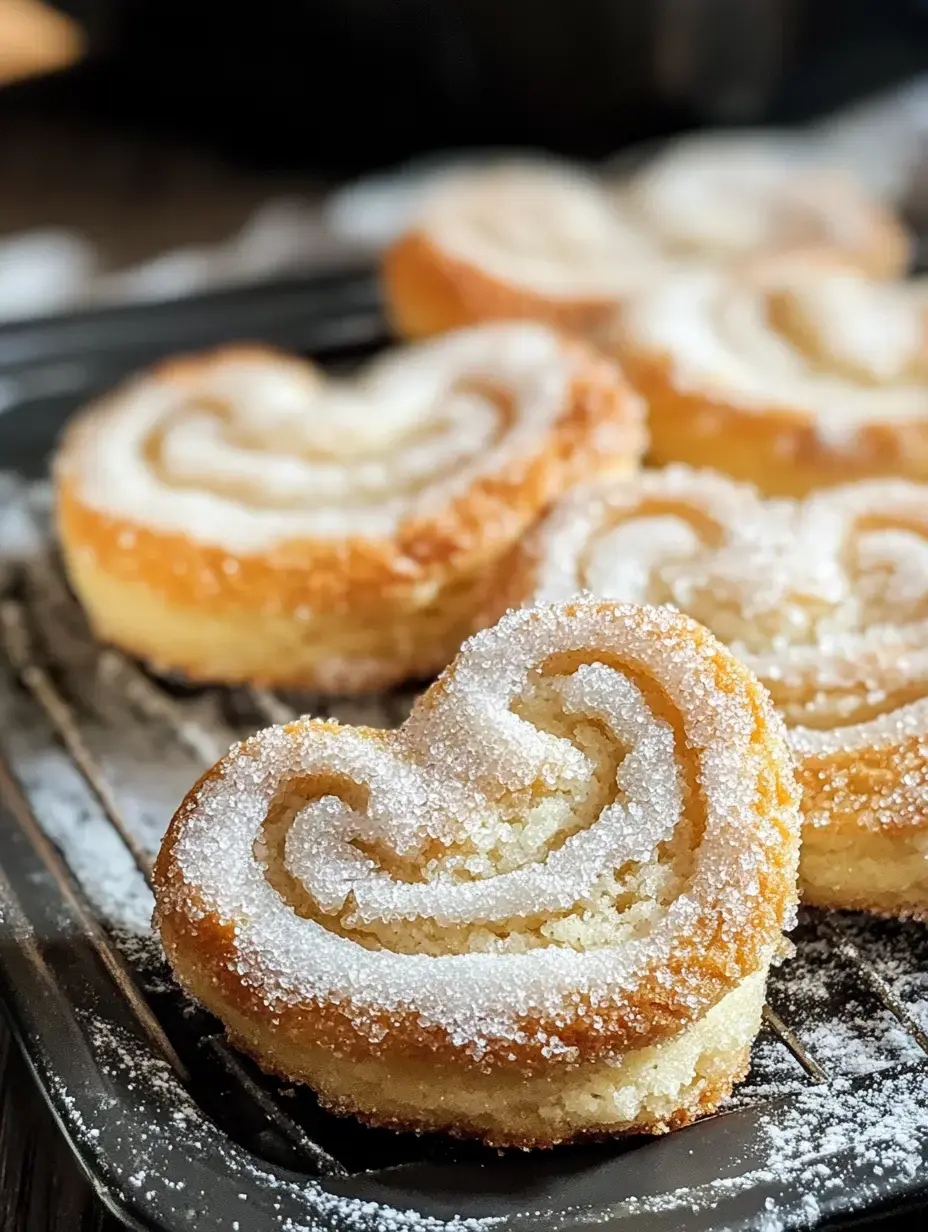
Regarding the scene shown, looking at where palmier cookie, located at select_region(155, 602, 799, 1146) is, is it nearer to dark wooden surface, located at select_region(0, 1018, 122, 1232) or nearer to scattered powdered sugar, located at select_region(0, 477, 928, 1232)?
scattered powdered sugar, located at select_region(0, 477, 928, 1232)

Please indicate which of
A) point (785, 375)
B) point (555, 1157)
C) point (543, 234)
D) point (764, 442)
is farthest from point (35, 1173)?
point (543, 234)

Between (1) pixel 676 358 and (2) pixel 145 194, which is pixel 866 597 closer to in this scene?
(1) pixel 676 358

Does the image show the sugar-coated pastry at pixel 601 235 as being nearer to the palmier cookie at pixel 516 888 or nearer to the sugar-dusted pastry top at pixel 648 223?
the sugar-dusted pastry top at pixel 648 223

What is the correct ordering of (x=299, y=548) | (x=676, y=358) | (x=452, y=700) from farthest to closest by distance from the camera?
(x=676, y=358), (x=299, y=548), (x=452, y=700)

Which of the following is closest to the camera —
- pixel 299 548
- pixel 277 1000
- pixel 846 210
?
pixel 277 1000

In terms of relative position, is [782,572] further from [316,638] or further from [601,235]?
[601,235]

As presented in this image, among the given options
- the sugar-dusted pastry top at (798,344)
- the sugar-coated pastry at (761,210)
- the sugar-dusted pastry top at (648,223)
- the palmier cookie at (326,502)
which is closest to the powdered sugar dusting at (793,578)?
the palmier cookie at (326,502)

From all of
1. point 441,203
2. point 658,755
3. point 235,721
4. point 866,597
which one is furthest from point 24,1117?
point 441,203

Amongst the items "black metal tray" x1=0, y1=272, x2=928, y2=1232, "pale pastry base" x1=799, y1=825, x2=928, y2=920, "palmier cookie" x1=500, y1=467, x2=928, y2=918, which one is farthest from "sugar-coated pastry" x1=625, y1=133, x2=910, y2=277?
"pale pastry base" x1=799, y1=825, x2=928, y2=920
